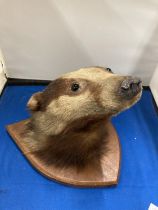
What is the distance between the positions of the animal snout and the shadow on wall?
2.41 ft

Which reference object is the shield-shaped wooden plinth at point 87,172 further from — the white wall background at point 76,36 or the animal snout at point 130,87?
the white wall background at point 76,36

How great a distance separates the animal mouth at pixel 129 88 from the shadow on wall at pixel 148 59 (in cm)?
74

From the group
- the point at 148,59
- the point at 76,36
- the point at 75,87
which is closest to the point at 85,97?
the point at 75,87

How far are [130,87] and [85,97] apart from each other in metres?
0.18

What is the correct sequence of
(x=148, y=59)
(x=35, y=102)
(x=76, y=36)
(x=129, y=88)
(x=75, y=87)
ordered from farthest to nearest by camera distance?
(x=148, y=59)
(x=76, y=36)
(x=35, y=102)
(x=75, y=87)
(x=129, y=88)

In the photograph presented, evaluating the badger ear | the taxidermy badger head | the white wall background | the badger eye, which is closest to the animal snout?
the taxidermy badger head

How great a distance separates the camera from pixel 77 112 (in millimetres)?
1115

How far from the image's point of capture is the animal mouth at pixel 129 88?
1012 mm

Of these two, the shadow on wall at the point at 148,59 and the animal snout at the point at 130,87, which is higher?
the animal snout at the point at 130,87

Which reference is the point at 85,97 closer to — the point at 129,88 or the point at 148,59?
the point at 129,88

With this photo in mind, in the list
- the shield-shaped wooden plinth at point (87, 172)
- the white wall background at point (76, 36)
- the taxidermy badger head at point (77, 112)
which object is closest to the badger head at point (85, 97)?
the taxidermy badger head at point (77, 112)

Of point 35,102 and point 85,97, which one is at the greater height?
point 85,97

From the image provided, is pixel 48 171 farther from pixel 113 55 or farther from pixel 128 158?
pixel 113 55

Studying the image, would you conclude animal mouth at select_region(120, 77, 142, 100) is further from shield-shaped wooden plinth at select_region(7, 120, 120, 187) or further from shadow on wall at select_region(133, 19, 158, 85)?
shadow on wall at select_region(133, 19, 158, 85)
